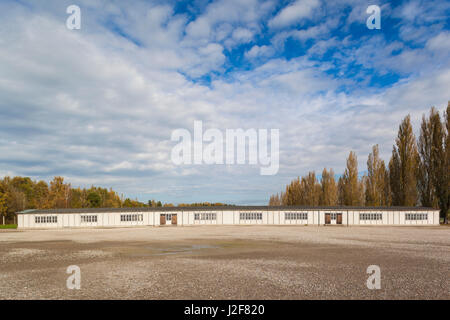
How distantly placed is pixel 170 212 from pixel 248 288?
121 feet

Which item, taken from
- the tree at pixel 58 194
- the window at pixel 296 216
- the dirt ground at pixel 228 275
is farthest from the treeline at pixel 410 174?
the tree at pixel 58 194

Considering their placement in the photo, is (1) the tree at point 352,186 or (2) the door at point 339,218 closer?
(2) the door at point 339,218

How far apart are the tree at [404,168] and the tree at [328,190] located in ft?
50.5

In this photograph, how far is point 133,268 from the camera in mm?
11594

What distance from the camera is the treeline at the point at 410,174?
141 feet

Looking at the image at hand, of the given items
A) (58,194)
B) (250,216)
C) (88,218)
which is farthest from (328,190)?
(58,194)

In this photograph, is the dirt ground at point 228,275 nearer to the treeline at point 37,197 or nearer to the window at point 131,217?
the window at point 131,217

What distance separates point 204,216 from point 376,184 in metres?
33.1

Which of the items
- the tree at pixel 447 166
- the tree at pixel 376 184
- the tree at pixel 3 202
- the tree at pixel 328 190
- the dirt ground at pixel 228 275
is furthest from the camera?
the tree at pixel 328 190

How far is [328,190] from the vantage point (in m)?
63.7

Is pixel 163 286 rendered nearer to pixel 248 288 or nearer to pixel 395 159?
pixel 248 288


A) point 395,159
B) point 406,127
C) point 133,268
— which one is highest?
point 406,127
